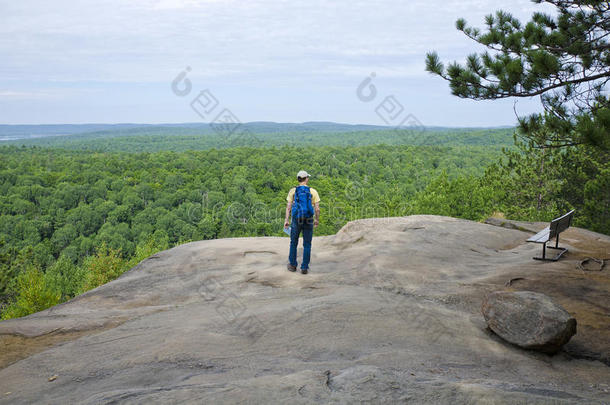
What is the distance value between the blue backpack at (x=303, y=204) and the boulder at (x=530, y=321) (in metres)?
3.75

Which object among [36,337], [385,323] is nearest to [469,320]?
[385,323]

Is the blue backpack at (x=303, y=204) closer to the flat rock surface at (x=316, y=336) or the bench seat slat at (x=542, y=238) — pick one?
the flat rock surface at (x=316, y=336)

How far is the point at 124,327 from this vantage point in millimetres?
5977

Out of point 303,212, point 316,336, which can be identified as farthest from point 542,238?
point 316,336

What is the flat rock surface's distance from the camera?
3.49 meters

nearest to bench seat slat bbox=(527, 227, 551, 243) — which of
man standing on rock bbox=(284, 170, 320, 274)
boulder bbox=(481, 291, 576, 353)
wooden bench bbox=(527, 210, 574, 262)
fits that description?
wooden bench bbox=(527, 210, 574, 262)

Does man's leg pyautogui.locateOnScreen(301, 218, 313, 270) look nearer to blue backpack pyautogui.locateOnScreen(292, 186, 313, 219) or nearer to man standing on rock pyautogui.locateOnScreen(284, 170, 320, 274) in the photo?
man standing on rock pyautogui.locateOnScreen(284, 170, 320, 274)

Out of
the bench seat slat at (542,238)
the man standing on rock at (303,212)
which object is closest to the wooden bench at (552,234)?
the bench seat slat at (542,238)

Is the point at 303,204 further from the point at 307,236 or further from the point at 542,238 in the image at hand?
the point at 542,238

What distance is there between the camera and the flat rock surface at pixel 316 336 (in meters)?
3.49

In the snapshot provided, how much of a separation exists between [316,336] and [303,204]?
11.3ft

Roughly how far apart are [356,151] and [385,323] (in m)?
94.3

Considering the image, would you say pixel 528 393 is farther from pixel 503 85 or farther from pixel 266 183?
pixel 266 183

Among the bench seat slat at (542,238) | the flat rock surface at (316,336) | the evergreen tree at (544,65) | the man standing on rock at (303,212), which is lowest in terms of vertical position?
the flat rock surface at (316,336)
